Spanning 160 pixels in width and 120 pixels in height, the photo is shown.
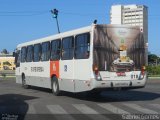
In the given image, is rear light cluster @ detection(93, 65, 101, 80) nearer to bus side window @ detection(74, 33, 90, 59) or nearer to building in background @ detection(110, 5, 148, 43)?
bus side window @ detection(74, 33, 90, 59)

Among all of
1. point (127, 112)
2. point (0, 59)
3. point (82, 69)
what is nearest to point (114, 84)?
point (82, 69)

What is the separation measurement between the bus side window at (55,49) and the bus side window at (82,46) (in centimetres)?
232

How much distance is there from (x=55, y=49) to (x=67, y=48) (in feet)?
5.82

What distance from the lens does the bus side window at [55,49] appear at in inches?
857

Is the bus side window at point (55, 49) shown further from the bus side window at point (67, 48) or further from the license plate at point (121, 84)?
the license plate at point (121, 84)

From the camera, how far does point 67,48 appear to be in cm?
2059

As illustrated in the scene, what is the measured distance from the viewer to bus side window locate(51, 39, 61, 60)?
21.8 meters

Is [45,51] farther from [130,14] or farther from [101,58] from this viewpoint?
[130,14]

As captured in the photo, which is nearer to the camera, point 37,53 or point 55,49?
point 55,49

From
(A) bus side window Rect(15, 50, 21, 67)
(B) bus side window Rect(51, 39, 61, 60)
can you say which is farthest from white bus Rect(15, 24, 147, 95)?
(A) bus side window Rect(15, 50, 21, 67)

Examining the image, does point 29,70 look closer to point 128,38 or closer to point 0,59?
point 128,38

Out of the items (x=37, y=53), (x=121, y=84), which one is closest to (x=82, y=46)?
(x=121, y=84)

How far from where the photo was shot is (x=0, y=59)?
158 meters

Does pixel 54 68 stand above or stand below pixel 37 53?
below
